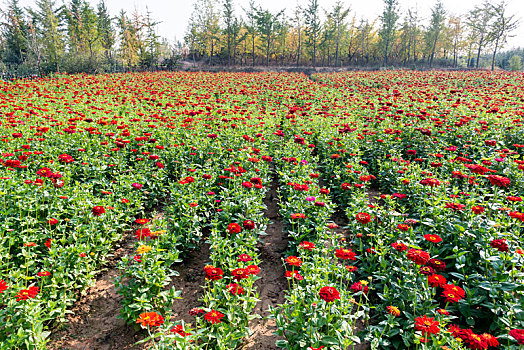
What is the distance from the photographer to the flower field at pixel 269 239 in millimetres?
2654

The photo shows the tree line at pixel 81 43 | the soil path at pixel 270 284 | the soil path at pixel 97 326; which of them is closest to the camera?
the soil path at pixel 97 326

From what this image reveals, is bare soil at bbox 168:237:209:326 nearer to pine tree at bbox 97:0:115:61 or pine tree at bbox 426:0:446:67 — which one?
pine tree at bbox 97:0:115:61

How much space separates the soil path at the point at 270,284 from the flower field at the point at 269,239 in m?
0.04

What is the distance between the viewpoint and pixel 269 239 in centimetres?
504

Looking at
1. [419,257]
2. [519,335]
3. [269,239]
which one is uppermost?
[419,257]

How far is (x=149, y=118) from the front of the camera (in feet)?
29.7

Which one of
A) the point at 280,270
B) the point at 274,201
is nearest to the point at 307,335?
the point at 280,270

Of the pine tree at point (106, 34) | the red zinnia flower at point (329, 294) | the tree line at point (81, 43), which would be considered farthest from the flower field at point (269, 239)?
the pine tree at point (106, 34)

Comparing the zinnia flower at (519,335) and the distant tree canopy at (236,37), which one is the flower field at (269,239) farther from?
the distant tree canopy at (236,37)

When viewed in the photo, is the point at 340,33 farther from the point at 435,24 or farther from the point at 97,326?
the point at 97,326

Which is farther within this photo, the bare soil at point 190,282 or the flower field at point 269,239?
the bare soil at point 190,282

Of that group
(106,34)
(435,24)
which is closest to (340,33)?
(435,24)

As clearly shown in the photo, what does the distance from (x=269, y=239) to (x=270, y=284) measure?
3.68ft

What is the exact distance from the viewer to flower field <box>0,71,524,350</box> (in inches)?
104
